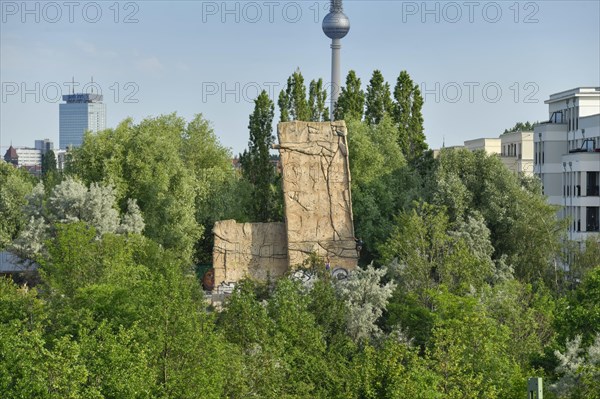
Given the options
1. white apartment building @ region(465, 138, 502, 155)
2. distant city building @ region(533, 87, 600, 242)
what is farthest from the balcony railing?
white apartment building @ region(465, 138, 502, 155)

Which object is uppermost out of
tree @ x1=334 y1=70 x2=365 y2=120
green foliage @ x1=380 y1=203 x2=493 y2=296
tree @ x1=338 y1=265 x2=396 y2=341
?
tree @ x1=334 y1=70 x2=365 y2=120

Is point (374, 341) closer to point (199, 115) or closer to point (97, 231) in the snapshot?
point (97, 231)

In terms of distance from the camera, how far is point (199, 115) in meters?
75.9

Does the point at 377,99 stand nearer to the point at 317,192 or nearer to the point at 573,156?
the point at 573,156

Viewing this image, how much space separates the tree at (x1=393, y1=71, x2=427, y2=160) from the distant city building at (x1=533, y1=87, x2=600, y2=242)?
6614 millimetres

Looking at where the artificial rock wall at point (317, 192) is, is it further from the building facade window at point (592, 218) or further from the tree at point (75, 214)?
the building facade window at point (592, 218)

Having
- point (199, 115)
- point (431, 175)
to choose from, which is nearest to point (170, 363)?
point (431, 175)

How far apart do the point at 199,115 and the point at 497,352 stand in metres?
39.4

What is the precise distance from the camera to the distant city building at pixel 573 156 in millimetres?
63188

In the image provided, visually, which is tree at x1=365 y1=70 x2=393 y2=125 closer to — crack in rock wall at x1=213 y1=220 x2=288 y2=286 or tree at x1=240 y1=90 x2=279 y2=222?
tree at x1=240 y1=90 x2=279 y2=222

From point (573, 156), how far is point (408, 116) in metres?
8.95

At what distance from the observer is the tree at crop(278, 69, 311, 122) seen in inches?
2665

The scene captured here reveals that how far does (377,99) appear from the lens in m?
68.9

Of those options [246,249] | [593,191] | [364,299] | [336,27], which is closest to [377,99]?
[593,191]
